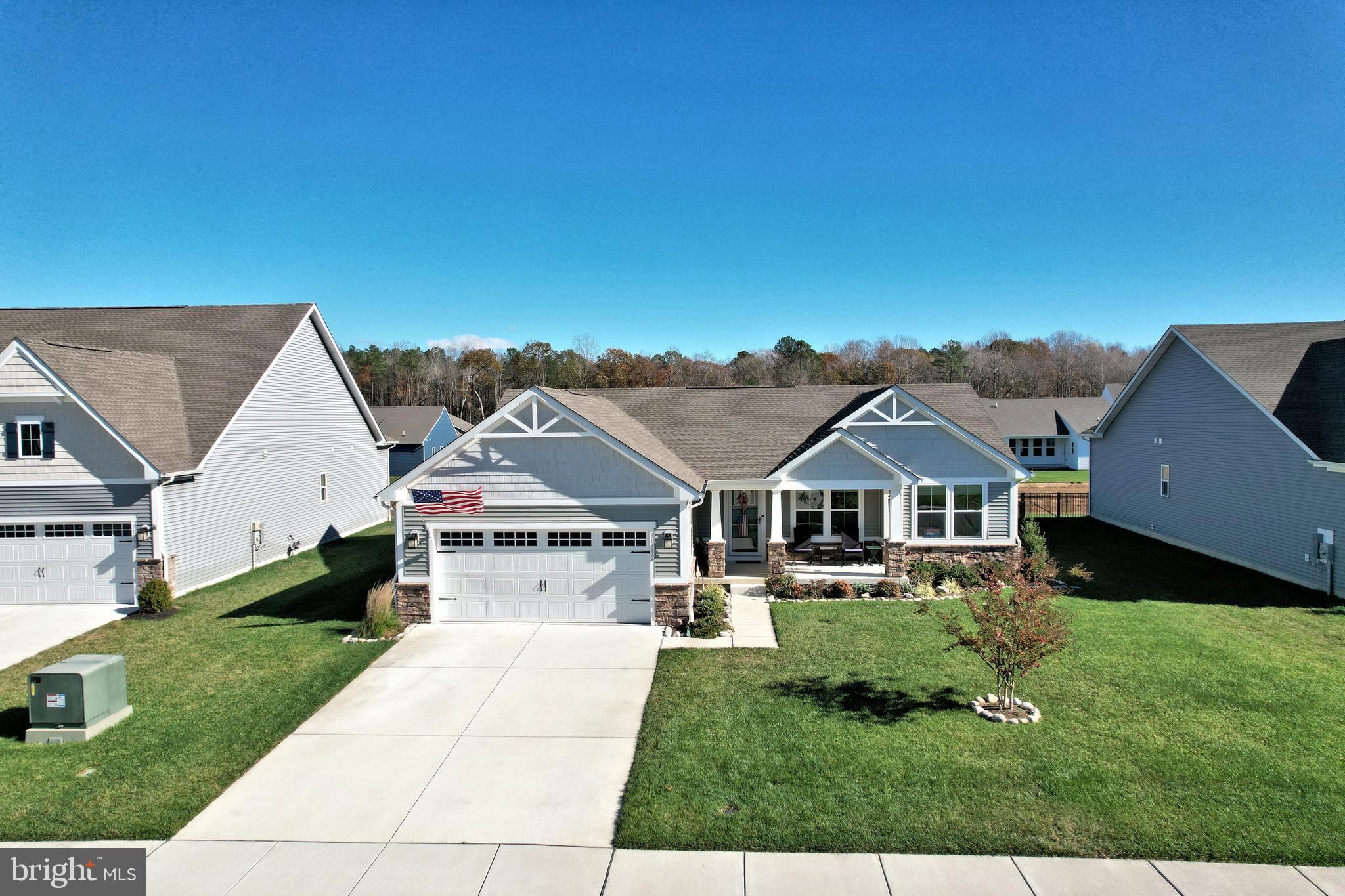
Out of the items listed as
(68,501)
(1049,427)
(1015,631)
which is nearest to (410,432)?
(68,501)

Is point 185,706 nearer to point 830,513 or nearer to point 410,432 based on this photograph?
point 830,513

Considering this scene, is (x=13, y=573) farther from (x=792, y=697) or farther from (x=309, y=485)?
(x=792, y=697)

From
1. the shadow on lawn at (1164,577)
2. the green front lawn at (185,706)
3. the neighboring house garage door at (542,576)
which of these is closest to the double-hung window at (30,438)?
the green front lawn at (185,706)

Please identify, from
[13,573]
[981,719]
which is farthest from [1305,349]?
[13,573]

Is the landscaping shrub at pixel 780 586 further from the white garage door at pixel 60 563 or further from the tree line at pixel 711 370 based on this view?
the tree line at pixel 711 370

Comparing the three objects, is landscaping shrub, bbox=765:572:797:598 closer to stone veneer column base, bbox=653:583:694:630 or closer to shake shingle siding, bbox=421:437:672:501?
stone veneer column base, bbox=653:583:694:630
